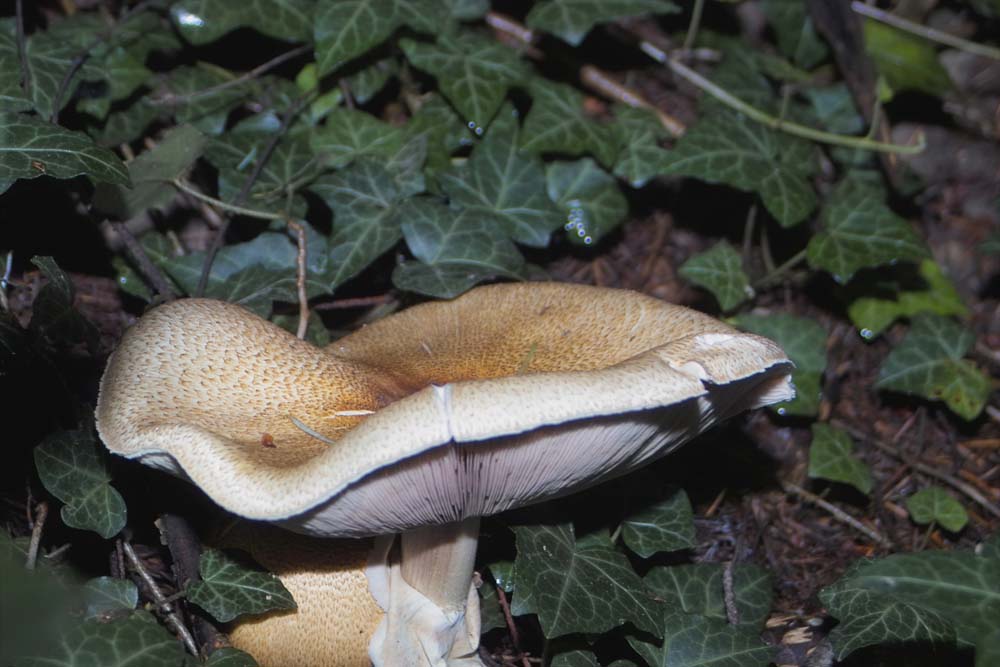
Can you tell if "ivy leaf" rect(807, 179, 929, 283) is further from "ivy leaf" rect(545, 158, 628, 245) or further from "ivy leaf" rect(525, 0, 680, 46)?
"ivy leaf" rect(525, 0, 680, 46)

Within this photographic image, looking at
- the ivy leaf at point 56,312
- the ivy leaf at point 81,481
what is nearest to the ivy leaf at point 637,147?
the ivy leaf at point 56,312

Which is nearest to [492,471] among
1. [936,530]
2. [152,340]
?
[152,340]

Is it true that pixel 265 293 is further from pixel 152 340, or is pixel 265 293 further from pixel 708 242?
pixel 708 242

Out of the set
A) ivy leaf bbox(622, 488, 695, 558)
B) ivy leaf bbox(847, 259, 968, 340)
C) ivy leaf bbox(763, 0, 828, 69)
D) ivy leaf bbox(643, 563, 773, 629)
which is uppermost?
ivy leaf bbox(763, 0, 828, 69)

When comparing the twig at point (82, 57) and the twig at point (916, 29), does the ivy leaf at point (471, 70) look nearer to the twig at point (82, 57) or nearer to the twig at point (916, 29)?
the twig at point (82, 57)

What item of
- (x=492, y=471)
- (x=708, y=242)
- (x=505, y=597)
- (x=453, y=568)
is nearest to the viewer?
(x=492, y=471)

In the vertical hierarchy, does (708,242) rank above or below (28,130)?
below

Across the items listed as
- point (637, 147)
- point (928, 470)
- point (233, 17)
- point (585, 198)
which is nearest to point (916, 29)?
point (637, 147)

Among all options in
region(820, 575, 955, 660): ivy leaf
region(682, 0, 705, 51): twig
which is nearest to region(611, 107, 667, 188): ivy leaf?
region(682, 0, 705, 51): twig
